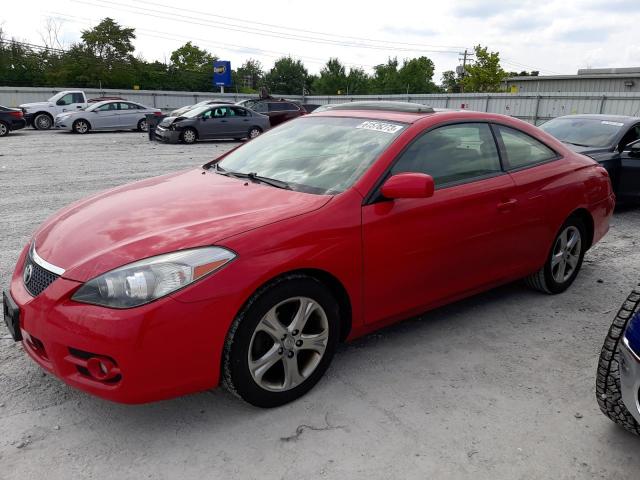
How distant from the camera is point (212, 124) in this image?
18734mm

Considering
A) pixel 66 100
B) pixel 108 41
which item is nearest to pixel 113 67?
pixel 108 41

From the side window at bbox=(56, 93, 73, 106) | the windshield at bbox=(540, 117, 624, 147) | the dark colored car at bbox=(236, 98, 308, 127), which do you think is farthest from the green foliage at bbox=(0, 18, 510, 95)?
the windshield at bbox=(540, 117, 624, 147)

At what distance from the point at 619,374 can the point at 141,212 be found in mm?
2553

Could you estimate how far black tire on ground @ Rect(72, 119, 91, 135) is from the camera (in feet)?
69.6

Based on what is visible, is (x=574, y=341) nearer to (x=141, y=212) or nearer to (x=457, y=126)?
(x=457, y=126)

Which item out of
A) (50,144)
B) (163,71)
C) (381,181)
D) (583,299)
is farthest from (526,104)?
(163,71)

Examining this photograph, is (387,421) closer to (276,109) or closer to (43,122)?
(276,109)

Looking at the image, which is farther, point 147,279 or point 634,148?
point 634,148

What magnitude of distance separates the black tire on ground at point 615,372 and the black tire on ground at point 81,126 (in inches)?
876

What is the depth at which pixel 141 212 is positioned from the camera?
9.95 feet

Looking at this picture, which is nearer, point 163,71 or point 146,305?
point 146,305

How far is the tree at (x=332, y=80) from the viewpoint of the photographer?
8956 centimetres

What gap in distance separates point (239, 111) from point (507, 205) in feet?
56.0

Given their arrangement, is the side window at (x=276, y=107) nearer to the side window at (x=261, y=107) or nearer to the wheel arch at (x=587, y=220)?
the side window at (x=261, y=107)
